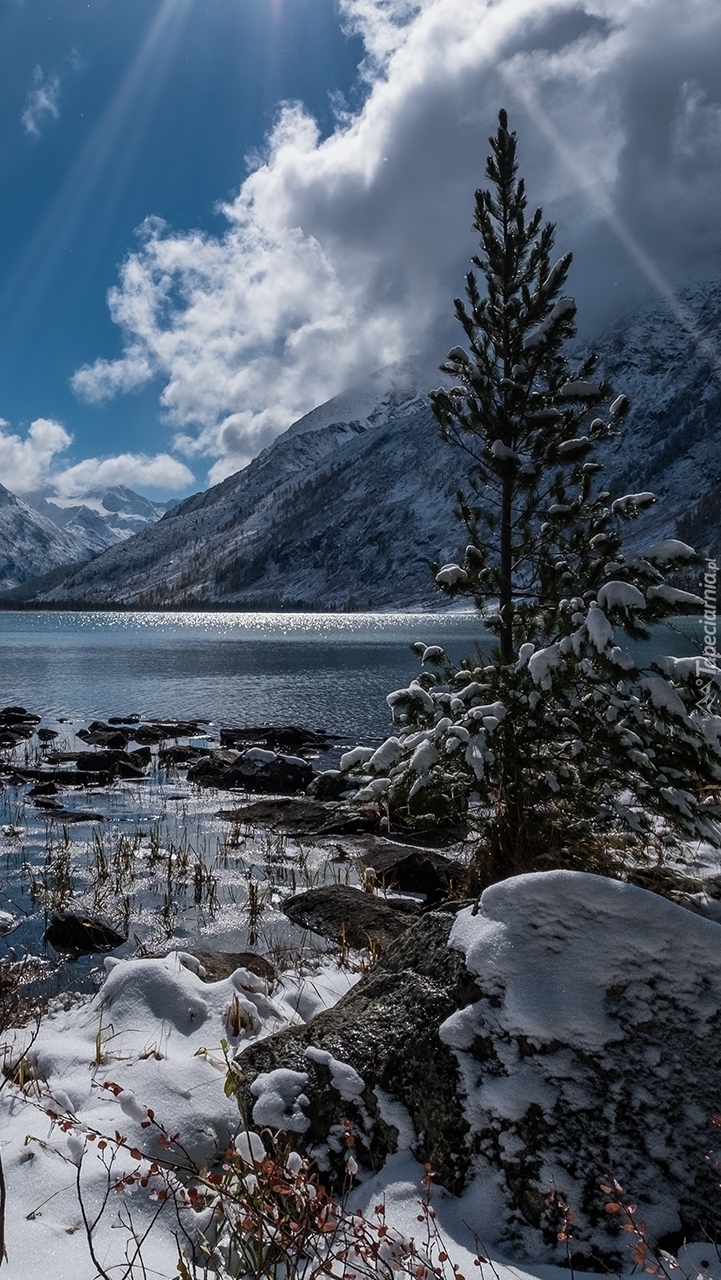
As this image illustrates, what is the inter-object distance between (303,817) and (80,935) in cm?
773

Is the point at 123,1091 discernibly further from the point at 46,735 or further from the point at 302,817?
the point at 46,735

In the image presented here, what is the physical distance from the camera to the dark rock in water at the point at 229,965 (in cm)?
633

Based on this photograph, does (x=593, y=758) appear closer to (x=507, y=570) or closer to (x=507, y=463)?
(x=507, y=570)

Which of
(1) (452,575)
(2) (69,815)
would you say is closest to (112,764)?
(2) (69,815)

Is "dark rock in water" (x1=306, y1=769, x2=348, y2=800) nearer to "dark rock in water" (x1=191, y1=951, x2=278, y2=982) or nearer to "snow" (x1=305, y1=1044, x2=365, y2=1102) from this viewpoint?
"dark rock in water" (x1=191, y1=951, x2=278, y2=982)

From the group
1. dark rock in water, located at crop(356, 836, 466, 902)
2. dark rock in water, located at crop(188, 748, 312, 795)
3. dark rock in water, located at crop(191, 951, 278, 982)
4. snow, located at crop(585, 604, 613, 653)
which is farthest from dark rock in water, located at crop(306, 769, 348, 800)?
snow, located at crop(585, 604, 613, 653)

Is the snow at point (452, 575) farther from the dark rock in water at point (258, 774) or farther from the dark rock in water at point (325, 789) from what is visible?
the dark rock in water at point (258, 774)

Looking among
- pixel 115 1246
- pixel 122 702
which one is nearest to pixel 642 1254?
pixel 115 1246

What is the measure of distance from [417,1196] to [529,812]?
465 centimetres

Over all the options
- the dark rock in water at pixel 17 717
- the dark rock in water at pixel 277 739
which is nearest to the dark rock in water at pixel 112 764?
the dark rock in water at pixel 277 739

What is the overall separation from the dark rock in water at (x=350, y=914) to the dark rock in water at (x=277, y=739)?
18049 millimetres

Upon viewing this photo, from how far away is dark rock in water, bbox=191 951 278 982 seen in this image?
6328 millimetres

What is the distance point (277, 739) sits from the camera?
93.5ft

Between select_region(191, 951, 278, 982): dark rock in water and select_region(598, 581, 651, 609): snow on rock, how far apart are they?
4592 mm
